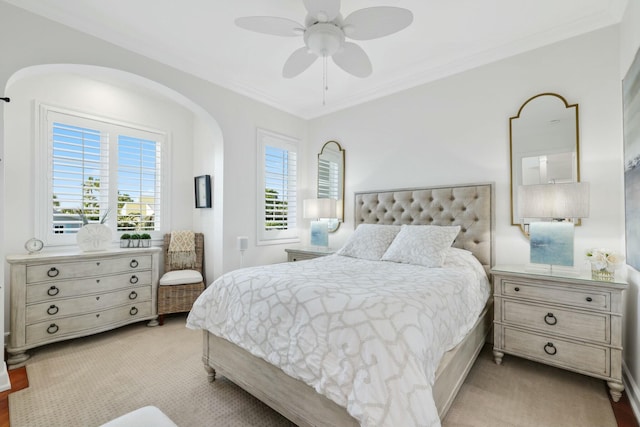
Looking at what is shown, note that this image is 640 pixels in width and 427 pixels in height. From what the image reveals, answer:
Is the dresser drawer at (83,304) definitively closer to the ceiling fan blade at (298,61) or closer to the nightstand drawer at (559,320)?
the ceiling fan blade at (298,61)

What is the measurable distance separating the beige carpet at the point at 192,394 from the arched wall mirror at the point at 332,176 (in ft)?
7.62

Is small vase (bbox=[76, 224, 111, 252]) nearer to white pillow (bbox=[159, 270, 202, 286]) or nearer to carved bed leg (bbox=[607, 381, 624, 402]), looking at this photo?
white pillow (bbox=[159, 270, 202, 286])

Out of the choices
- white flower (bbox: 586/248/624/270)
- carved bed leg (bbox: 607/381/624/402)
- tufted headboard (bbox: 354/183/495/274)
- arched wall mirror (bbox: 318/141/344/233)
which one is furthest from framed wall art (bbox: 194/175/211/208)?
carved bed leg (bbox: 607/381/624/402)

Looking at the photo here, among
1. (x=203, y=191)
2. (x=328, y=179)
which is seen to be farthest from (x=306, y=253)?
(x=203, y=191)

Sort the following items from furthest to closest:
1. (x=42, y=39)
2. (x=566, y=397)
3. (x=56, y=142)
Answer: (x=56, y=142) < (x=42, y=39) < (x=566, y=397)

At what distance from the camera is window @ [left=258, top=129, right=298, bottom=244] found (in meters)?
3.94

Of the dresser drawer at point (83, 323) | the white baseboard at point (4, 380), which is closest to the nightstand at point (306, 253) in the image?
the dresser drawer at point (83, 323)

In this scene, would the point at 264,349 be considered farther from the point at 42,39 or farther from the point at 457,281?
the point at 42,39

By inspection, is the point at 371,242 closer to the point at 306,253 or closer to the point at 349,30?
the point at 306,253

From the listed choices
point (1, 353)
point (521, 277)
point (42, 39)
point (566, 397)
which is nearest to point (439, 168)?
point (521, 277)

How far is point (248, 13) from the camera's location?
7.86ft

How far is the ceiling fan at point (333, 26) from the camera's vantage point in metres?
1.85

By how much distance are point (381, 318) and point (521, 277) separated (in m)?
1.61

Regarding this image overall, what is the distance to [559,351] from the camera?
213 cm
